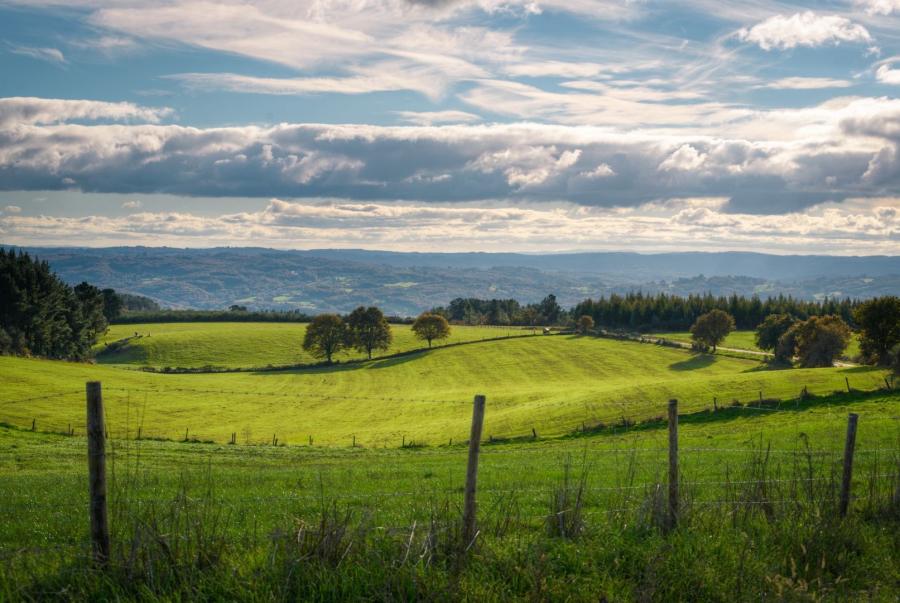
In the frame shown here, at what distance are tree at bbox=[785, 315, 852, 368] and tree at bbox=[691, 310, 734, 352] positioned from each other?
25.2 meters

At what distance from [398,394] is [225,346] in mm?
64035

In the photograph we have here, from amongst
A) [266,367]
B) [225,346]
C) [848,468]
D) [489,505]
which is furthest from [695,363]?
[848,468]

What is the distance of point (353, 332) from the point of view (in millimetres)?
123875

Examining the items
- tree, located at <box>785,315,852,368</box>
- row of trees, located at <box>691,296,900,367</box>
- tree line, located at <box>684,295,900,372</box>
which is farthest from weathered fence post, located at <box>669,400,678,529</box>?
tree, located at <box>785,315,852,368</box>

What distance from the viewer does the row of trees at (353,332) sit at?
120m

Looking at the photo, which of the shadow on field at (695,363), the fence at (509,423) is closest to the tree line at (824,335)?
the shadow on field at (695,363)

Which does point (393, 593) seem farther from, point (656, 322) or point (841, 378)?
point (656, 322)

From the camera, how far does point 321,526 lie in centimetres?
954

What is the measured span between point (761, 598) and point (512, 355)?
10990 cm

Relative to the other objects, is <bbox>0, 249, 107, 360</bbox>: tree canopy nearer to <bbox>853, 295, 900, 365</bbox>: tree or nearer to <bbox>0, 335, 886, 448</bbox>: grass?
<bbox>0, 335, 886, 448</bbox>: grass

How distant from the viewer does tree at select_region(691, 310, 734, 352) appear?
119256 millimetres

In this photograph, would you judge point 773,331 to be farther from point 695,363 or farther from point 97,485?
point 97,485

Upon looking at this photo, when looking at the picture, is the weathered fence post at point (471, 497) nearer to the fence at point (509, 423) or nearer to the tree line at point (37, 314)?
the fence at point (509, 423)

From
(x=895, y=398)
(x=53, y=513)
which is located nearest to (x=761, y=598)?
(x=53, y=513)
